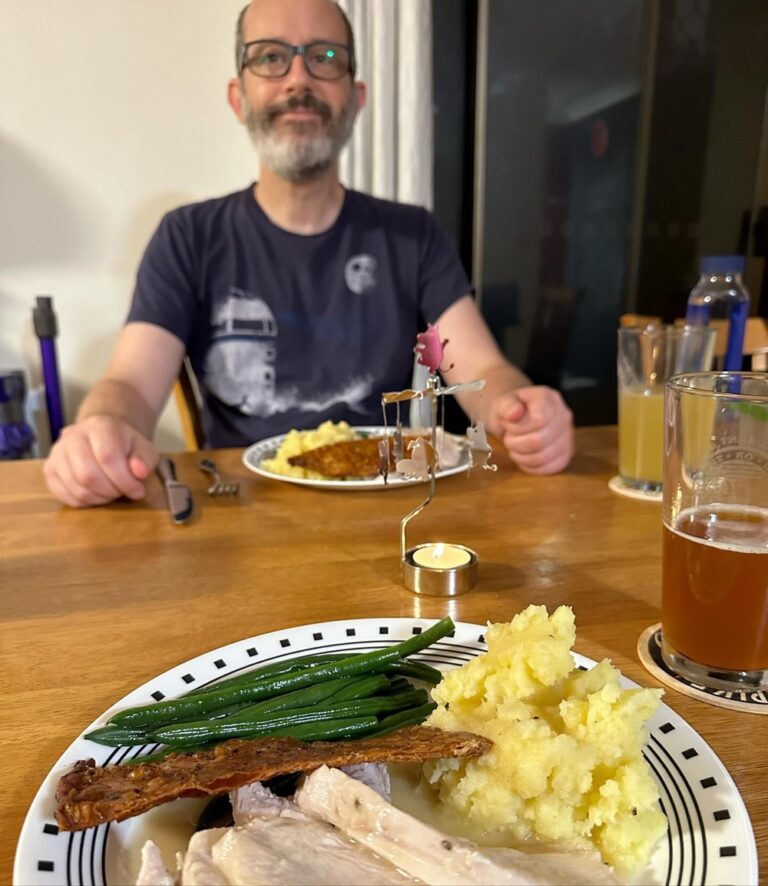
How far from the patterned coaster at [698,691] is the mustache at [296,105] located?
2.24m

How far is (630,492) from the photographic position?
1.56 m

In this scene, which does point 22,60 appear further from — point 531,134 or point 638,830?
point 638,830

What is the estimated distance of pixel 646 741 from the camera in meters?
0.71

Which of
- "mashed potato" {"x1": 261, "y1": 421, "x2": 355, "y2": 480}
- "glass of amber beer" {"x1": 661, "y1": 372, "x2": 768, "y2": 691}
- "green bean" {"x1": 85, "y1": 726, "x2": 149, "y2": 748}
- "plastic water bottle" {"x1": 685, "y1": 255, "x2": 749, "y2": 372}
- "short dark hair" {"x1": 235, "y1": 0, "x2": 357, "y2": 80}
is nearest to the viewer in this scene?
"green bean" {"x1": 85, "y1": 726, "x2": 149, "y2": 748}

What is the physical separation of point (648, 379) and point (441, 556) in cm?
76

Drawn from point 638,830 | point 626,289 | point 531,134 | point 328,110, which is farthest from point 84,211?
point 638,830

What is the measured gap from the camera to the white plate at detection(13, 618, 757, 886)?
57 cm

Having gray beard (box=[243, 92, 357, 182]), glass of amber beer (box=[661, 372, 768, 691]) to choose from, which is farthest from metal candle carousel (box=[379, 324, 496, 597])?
gray beard (box=[243, 92, 357, 182])

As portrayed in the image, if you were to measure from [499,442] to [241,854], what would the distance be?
59.7 inches

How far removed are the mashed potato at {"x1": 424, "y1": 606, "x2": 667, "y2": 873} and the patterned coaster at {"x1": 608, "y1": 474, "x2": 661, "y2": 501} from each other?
2.91ft

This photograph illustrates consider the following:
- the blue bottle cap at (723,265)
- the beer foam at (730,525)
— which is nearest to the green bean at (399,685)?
the beer foam at (730,525)

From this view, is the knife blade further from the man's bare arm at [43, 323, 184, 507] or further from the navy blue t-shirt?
the navy blue t-shirt

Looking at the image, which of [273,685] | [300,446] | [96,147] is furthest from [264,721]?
[96,147]

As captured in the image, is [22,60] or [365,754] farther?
[22,60]
